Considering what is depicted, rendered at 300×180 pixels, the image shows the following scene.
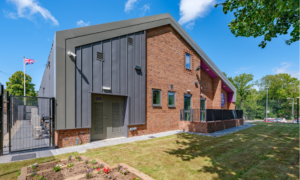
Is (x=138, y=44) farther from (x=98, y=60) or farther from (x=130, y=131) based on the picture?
(x=130, y=131)

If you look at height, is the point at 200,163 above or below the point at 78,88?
below

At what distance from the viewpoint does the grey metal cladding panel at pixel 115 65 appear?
786cm

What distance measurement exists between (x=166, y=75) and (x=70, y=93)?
686 centimetres

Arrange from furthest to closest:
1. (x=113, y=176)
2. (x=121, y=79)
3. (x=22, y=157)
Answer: (x=121, y=79)
(x=22, y=157)
(x=113, y=176)

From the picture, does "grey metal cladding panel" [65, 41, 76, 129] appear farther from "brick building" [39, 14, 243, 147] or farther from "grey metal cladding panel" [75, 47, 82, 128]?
"grey metal cladding panel" [75, 47, 82, 128]

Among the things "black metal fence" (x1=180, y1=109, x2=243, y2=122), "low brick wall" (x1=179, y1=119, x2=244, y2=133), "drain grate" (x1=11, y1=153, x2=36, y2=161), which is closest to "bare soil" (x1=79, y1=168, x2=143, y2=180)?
"drain grate" (x1=11, y1=153, x2=36, y2=161)

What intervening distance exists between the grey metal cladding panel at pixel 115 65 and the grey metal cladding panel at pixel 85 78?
1.20 meters

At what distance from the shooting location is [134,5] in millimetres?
10758

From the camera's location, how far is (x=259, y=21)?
286 inches

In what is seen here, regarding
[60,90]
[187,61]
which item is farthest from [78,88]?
[187,61]

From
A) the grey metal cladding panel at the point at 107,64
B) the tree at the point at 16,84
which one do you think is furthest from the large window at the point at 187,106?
the tree at the point at 16,84

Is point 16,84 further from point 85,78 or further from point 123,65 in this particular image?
point 123,65

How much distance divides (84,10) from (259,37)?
1084 centimetres

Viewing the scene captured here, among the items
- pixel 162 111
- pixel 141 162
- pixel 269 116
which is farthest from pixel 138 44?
pixel 269 116
